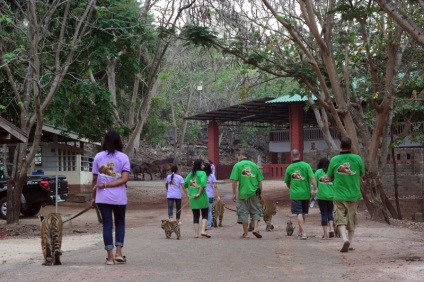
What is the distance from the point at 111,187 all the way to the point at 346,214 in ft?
13.2

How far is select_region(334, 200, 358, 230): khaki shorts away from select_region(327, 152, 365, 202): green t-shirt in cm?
9

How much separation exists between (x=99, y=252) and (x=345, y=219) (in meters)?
3.97

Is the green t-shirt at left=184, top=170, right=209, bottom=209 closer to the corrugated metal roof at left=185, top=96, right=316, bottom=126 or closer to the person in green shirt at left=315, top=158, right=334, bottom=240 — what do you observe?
the person in green shirt at left=315, top=158, right=334, bottom=240

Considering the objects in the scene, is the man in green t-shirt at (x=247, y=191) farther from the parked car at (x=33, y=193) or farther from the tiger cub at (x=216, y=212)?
the parked car at (x=33, y=193)

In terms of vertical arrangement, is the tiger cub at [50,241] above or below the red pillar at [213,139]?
below

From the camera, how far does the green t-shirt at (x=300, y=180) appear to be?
43.2ft

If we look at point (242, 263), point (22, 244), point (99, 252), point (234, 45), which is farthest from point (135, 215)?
point (242, 263)

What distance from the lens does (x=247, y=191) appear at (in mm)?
13117

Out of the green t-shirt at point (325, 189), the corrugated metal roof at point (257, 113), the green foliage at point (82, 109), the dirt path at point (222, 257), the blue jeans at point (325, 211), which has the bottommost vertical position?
the dirt path at point (222, 257)

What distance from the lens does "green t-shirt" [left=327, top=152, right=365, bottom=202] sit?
10766mm

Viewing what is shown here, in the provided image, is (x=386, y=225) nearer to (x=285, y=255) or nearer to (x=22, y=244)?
(x=285, y=255)

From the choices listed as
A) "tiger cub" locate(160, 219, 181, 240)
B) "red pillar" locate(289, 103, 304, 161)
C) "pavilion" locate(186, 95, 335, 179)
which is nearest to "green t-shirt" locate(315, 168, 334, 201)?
"tiger cub" locate(160, 219, 181, 240)

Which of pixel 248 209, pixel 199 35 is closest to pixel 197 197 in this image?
pixel 248 209

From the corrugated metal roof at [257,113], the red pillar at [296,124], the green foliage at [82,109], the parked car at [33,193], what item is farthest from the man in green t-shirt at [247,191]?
the red pillar at [296,124]
